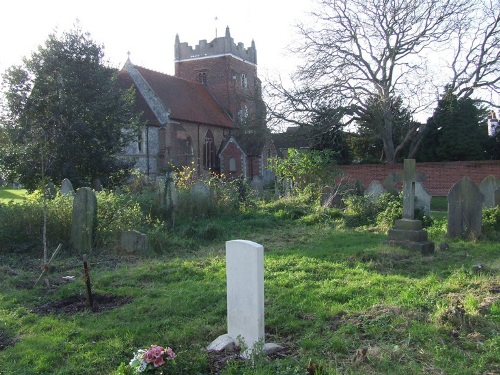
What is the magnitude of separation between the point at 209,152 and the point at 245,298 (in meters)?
37.2

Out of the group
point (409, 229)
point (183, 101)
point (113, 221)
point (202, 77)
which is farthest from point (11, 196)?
point (409, 229)

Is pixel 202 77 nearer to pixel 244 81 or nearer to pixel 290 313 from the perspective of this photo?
pixel 244 81

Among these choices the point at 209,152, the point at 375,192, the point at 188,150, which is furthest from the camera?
the point at 209,152

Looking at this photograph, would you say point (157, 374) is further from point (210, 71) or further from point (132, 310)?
point (210, 71)

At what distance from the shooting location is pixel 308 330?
4887mm

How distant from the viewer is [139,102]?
3491 cm

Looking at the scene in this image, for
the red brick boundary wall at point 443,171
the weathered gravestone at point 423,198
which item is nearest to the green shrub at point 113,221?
the weathered gravestone at point 423,198

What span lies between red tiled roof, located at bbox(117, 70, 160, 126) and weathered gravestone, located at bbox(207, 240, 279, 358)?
99.4 feet

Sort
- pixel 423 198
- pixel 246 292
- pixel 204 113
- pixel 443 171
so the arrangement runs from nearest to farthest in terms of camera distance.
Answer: pixel 246 292 → pixel 423 198 → pixel 443 171 → pixel 204 113

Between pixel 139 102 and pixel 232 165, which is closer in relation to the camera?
pixel 139 102

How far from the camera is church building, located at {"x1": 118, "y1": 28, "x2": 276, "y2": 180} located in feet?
111

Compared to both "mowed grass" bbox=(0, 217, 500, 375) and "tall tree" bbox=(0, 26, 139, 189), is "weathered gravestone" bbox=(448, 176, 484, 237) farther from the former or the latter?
"tall tree" bbox=(0, 26, 139, 189)

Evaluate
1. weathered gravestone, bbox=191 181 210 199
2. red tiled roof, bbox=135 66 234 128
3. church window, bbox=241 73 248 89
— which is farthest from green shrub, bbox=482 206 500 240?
church window, bbox=241 73 248 89

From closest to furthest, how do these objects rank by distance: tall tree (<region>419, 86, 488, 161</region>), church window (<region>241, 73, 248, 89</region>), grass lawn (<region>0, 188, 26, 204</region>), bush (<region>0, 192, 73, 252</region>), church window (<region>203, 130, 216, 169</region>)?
bush (<region>0, 192, 73, 252</region>)
grass lawn (<region>0, 188, 26, 204</region>)
tall tree (<region>419, 86, 488, 161</region>)
church window (<region>203, 130, 216, 169</region>)
church window (<region>241, 73, 248, 89</region>)
